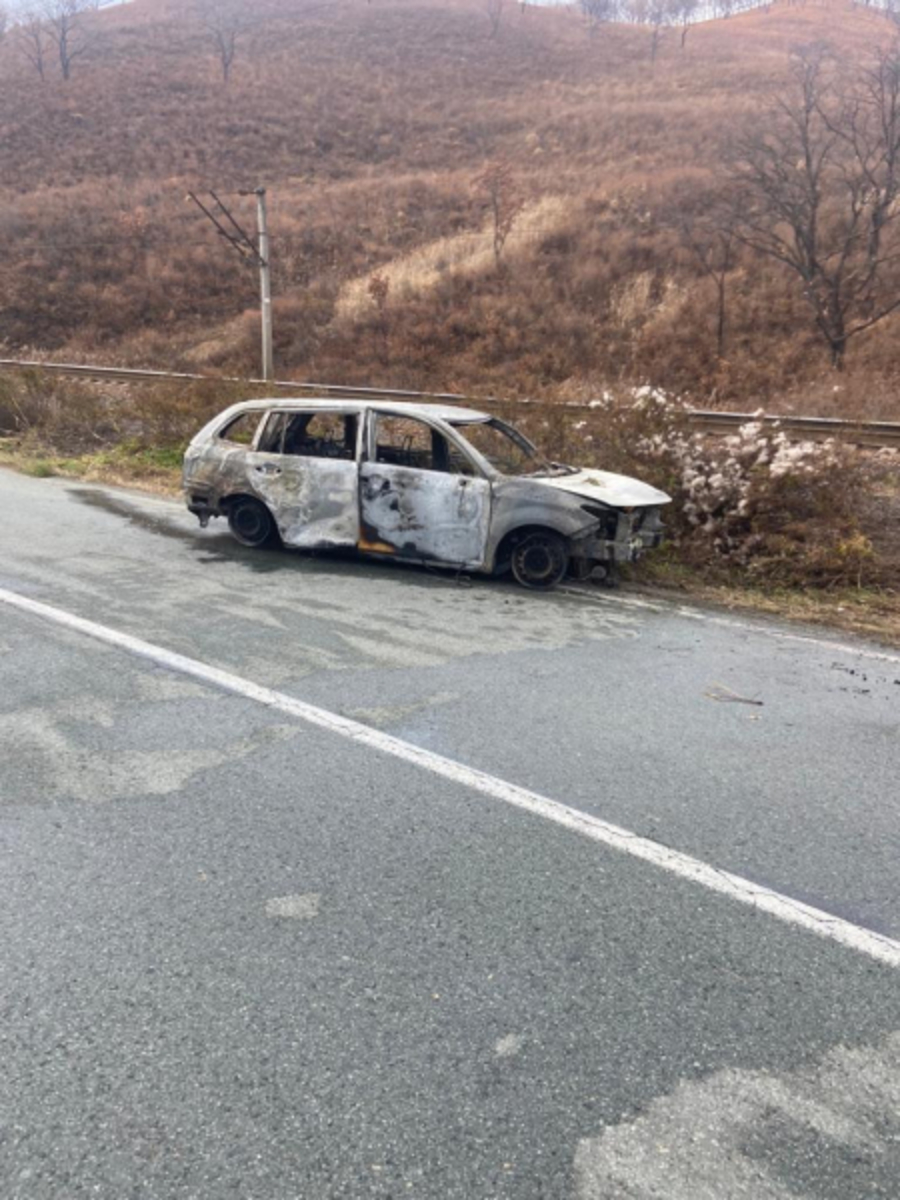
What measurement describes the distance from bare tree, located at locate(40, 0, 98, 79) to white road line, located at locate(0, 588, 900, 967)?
74.4 meters

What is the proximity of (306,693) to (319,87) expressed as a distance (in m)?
66.8

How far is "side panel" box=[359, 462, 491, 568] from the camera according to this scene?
7566mm

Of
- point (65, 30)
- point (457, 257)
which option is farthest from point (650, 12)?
point (457, 257)

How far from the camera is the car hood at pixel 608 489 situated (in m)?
7.32

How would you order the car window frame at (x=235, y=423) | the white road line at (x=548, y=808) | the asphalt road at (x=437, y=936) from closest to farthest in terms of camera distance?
the asphalt road at (x=437, y=936), the white road line at (x=548, y=808), the car window frame at (x=235, y=423)

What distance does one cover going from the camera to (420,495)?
7.74 m

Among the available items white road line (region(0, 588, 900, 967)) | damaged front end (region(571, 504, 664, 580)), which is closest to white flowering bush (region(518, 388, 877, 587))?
damaged front end (region(571, 504, 664, 580))

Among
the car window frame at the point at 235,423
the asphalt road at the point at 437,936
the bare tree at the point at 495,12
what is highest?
the bare tree at the point at 495,12

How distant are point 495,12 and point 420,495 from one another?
92.5 m

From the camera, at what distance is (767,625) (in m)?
6.87

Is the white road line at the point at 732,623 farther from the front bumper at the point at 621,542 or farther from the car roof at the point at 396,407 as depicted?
the car roof at the point at 396,407

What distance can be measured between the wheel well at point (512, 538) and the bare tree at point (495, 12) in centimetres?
8366

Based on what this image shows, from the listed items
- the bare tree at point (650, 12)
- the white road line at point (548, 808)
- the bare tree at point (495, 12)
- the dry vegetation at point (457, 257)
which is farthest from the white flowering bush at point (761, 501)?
the bare tree at point (650, 12)

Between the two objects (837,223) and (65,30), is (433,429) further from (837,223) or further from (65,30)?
(65,30)
